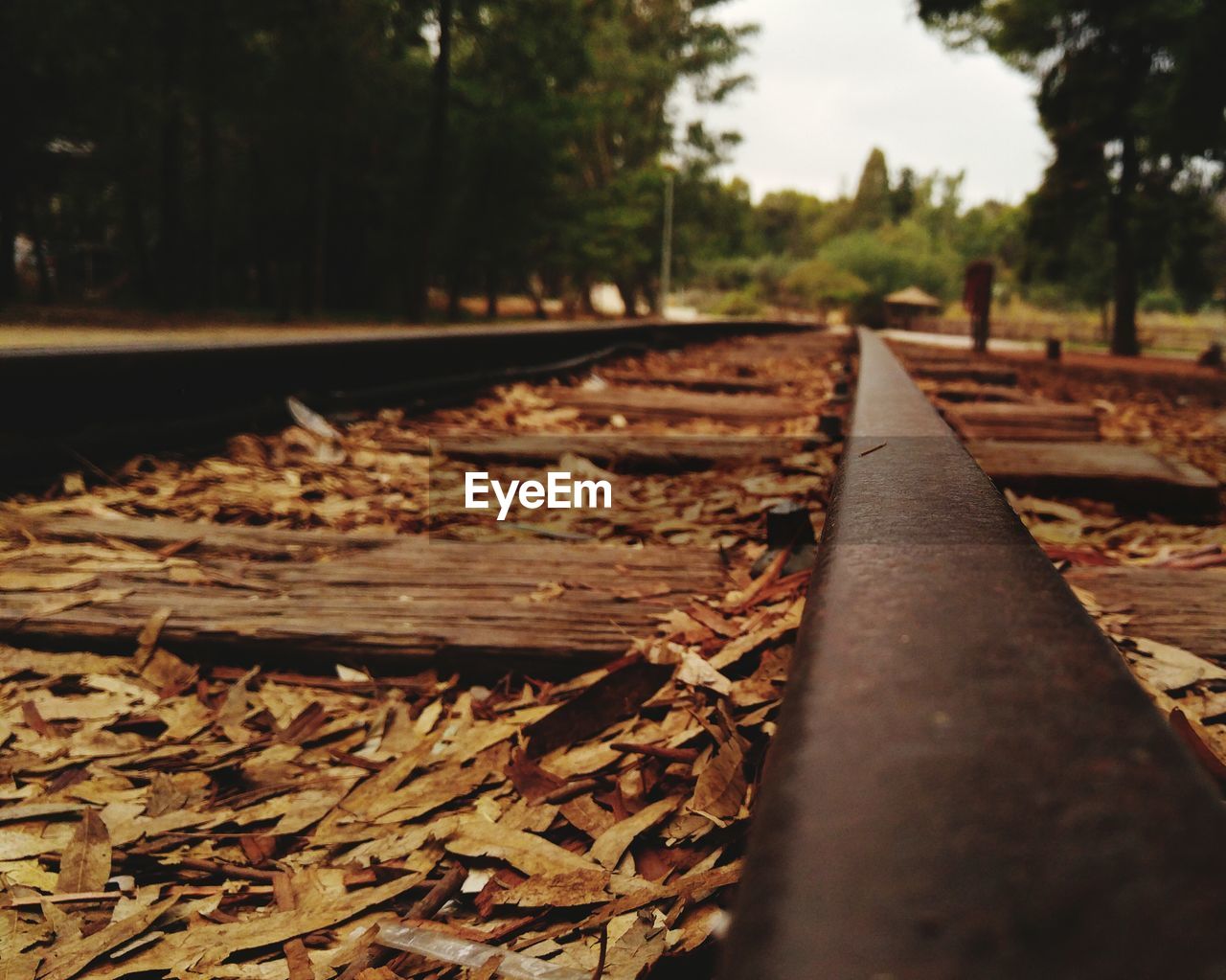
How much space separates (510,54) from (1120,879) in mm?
21527

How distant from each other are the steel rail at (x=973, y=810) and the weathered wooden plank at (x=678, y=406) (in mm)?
3058

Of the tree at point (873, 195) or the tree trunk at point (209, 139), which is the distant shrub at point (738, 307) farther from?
the tree at point (873, 195)

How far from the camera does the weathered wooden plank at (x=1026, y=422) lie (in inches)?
119

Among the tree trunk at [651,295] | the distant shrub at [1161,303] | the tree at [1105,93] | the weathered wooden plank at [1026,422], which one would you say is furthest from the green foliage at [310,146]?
the distant shrub at [1161,303]

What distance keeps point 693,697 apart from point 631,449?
159 centimetres

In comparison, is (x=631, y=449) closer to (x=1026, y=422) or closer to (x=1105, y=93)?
(x=1026, y=422)

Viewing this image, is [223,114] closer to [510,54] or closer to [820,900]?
[510,54]

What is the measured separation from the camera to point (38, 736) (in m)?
1.12

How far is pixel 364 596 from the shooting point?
1.40 meters

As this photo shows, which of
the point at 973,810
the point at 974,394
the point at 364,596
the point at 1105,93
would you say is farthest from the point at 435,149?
the point at 973,810

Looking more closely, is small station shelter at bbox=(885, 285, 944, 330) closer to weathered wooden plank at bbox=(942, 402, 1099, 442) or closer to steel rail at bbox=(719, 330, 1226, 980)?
weathered wooden plank at bbox=(942, 402, 1099, 442)

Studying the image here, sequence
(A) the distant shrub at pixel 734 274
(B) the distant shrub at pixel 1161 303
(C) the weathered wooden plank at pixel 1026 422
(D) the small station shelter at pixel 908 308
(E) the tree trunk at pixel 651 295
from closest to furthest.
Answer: (C) the weathered wooden plank at pixel 1026 422, (E) the tree trunk at pixel 651 295, (D) the small station shelter at pixel 908 308, (A) the distant shrub at pixel 734 274, (B) the distant shrub at pixel 1161 303

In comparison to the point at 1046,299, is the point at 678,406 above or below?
below

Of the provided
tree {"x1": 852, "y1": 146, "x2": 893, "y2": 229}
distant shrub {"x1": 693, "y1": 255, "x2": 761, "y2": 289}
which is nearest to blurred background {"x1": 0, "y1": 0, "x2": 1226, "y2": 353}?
distant shrub {"x1": 693, "y1": 255, "x2": 761, "y2": 289}
